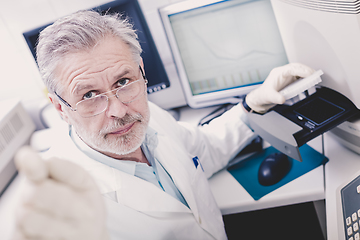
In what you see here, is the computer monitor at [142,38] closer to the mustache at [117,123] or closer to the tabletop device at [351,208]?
the mustache at [117,123]

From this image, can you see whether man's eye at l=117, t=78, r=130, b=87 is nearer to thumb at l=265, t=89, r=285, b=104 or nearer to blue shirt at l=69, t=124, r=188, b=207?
blue shirt at l=69, t=124, r=188, b=207

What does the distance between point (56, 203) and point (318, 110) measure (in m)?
0.85

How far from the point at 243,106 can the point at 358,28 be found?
59cm

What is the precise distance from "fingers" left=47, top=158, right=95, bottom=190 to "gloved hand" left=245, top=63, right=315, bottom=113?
2.60 feet

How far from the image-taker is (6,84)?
1855 mm

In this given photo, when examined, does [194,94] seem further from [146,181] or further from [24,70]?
[24,70]

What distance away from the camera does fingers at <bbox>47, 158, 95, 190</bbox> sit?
1.27ft

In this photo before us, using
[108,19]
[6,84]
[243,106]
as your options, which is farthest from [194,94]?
[6,84]

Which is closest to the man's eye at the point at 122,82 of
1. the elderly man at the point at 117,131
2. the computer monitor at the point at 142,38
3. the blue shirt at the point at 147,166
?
the elderly man at the point at 117,131

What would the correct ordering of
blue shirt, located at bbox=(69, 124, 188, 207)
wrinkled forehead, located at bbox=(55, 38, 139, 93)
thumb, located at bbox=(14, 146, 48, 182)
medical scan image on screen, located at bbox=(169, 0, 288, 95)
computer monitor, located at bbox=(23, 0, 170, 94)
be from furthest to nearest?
computer monitor, located at bbox=(23, 0, 170, 94)
medical scan image on screen, located at bbox=(169, 0, 288, 95)
blue shirt, located at bbox=(69, 124, 188, 207)
wrinkled forehead, located at bbox=(55, 38, 139, 93)
thumb, located at bbox=(14, 146, 48, 182)

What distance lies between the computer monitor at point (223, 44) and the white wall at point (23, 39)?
0.32 meters

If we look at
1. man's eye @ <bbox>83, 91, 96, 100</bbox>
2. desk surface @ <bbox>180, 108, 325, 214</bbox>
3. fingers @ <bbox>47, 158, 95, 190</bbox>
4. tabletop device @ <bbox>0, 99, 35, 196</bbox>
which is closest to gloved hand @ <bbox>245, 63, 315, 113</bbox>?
desk surface @ <bbox>180, 108, 325, 214</bbox>

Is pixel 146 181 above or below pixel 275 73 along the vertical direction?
below

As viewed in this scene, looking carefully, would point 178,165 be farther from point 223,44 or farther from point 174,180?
point 223,44
